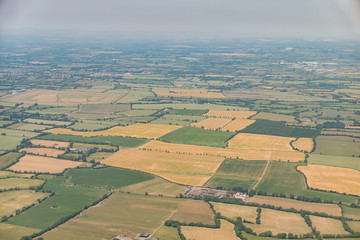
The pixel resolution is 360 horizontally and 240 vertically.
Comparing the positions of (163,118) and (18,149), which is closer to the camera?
(18,149)

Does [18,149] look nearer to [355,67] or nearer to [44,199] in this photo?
[44,199]

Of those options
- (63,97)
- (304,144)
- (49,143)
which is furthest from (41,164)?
(63,97)

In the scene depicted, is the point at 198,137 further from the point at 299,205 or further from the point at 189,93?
the point at 189,93

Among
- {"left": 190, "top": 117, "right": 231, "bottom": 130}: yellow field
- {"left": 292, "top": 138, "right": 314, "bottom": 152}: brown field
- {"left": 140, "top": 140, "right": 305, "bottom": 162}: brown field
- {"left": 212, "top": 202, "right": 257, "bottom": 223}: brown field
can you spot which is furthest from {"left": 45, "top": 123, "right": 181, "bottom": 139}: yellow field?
{"left": 212, "top": 202, "right": 257, "bottom": 223}: brown field

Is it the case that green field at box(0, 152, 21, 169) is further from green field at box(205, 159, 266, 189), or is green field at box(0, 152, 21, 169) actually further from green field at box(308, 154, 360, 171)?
green field at box(308, 154, 360, 171)

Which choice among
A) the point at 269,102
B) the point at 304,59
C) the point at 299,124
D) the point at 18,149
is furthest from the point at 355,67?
the point at 18,149

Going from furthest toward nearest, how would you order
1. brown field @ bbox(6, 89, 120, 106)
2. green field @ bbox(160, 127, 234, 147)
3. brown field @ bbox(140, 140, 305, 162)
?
brown field @ bbox(6, 89, 120, 106)
green field @ bbox(160, 127, 234, 147)
brown field @ bbox(140, 140, 305, 162)

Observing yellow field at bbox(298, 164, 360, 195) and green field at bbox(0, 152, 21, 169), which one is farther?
green field at bbox(0, 152, 21, 169)
